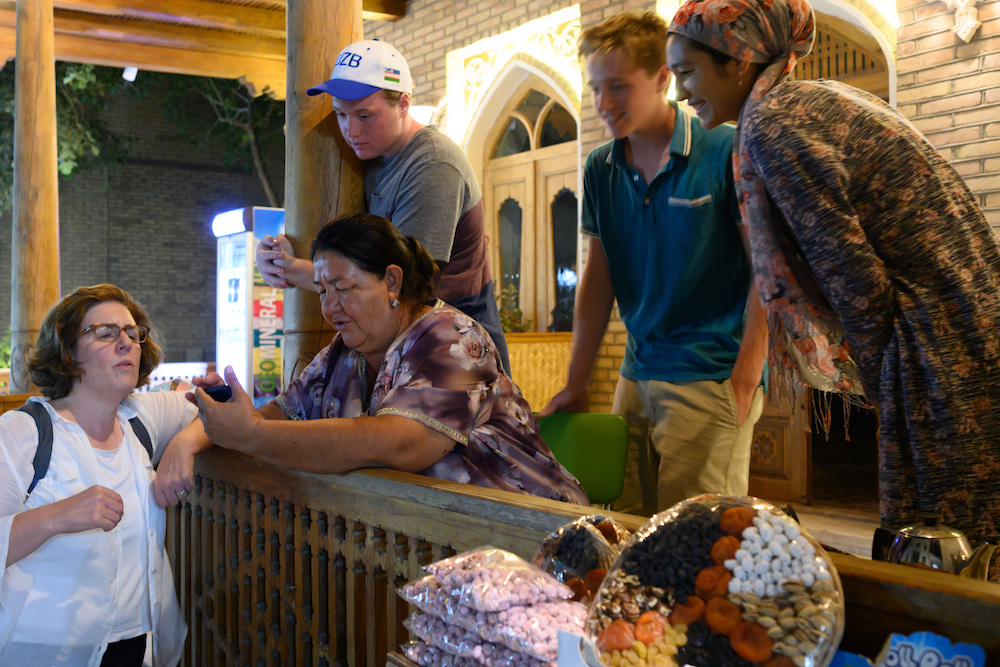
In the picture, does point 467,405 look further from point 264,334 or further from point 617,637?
point 264,334

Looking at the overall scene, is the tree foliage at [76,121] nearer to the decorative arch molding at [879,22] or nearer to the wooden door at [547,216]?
the wooden door at [547,216]

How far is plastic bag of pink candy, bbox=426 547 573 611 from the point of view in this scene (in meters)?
1.13

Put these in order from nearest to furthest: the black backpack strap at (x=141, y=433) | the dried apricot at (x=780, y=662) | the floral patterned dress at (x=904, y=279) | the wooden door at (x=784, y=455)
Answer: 1. the dried apricot at (x=780, y=662)
2. the floral patterned dress at (x=904, y=279)
3. the black backpack strap at (x=141, y=433)
4. the wooden door at (x=784, y=455)

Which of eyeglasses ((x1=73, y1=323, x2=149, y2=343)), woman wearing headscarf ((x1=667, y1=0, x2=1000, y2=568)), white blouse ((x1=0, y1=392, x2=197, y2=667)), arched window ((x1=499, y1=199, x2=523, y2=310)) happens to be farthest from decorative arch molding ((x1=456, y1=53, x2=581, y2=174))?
woman wearing headscarf ((x1=667, y1=0, x2=1000, y2=568))

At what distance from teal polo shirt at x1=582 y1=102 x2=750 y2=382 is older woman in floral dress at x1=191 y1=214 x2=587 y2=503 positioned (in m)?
0.47

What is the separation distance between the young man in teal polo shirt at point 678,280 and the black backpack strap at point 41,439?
1604mm

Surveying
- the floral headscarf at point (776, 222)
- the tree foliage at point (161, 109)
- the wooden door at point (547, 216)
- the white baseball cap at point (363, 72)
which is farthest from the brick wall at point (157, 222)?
the floral headscarf at point (776, 222)

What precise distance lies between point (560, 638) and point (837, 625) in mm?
306

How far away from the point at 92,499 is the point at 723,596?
1737 millimetres

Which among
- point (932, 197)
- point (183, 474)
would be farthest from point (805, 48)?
point (183, 474)

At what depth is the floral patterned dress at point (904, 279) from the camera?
5.00ft

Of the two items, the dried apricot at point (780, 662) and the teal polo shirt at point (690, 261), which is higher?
the teal polo shirt at point (690, 261)

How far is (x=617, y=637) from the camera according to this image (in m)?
0.93

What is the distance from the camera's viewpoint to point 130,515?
2.44m
